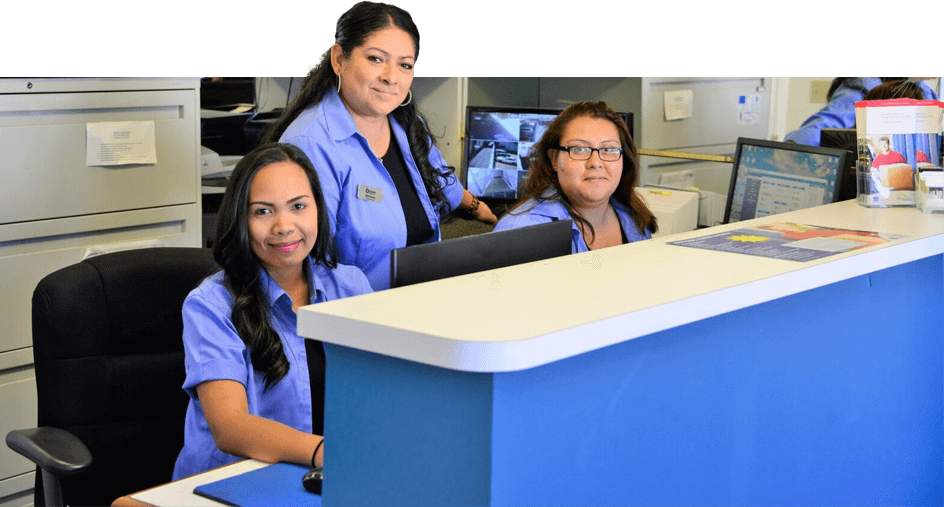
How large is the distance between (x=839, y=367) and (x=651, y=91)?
2361 mm

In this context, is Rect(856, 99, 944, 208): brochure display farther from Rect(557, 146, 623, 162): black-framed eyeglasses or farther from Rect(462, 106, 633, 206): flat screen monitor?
Rect(462, 106, 633, 206): flat screen monitor

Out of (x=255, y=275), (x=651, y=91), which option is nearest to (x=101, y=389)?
(x=255, y=275)

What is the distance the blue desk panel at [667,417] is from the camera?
3.27ft

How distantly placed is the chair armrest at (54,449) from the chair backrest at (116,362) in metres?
0.06

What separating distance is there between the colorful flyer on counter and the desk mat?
0.61 meters

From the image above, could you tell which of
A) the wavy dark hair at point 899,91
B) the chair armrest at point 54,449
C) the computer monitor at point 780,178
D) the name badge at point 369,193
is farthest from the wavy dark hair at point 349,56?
the wavy dark hair at point 899,91

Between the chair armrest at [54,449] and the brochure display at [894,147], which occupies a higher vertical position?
the brochure display at [894,147]

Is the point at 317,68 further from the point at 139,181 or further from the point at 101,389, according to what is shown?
the point at 101,389

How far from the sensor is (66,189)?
266 cm

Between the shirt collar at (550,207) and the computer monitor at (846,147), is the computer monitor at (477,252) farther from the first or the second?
the computer monitor at (846,147)

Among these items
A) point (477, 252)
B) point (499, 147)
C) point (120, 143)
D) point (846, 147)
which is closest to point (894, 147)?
point (846, 147)

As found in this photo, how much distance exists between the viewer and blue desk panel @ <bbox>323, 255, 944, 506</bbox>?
1.00 m

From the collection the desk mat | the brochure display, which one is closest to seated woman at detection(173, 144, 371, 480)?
the desk mat

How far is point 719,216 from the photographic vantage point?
10.9 feet
